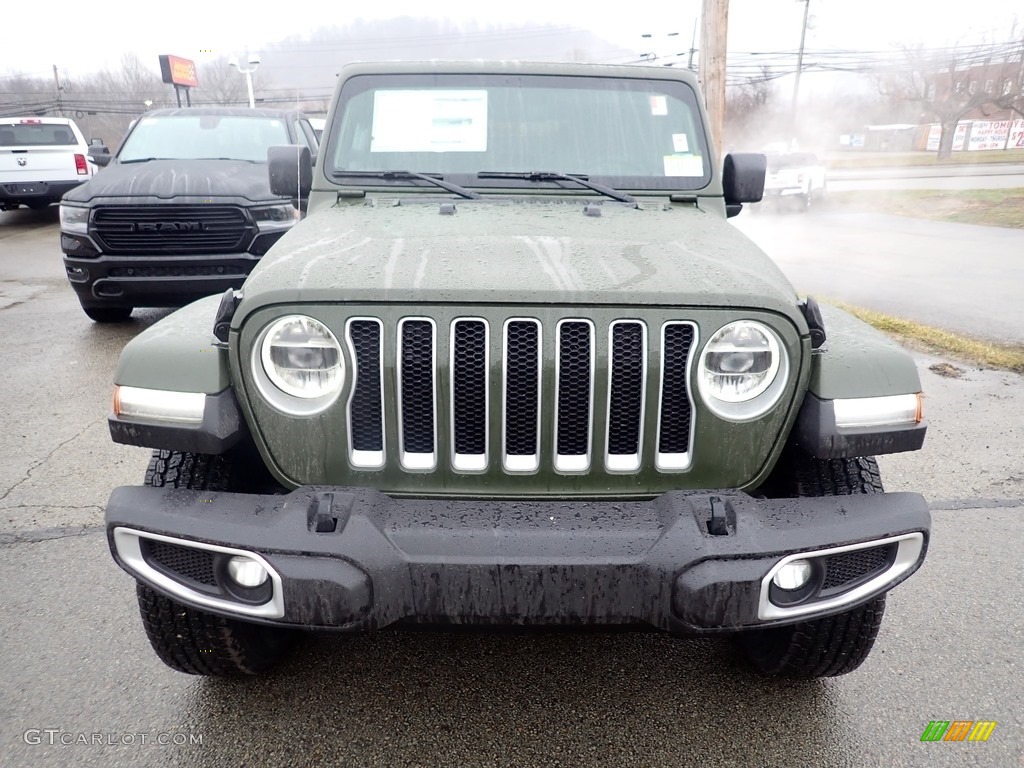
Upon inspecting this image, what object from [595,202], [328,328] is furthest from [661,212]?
[328,328]

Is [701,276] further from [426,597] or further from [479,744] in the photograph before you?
[479,744]

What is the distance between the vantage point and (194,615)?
2.28m

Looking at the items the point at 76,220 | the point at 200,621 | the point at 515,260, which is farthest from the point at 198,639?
the point at 76,220

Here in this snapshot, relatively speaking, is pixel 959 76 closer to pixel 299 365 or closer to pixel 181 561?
pixel 299 365

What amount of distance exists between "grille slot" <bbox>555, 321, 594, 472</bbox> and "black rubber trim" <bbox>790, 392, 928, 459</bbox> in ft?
1.85

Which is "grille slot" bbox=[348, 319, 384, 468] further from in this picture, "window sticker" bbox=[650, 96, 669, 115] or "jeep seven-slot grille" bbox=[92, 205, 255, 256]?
"jeep seven-slot grille" bbox=[92, 205, 255, 256]

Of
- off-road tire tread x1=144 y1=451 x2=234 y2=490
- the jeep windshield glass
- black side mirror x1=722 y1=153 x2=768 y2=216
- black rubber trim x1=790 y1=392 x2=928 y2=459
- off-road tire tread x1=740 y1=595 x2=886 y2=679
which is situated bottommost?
off-road tire tread x1=740 y1=595 x2=886 y2=679

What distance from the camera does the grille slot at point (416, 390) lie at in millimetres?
2002

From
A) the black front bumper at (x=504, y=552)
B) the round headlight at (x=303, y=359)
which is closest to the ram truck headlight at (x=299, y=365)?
the round headlight at (x=303, y=359)

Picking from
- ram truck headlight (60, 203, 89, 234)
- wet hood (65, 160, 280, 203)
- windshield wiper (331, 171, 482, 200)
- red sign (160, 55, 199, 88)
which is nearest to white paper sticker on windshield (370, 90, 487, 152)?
windshield wiper (331, 171, 482, 200)

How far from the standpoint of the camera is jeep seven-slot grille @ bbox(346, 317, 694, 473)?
2.00 metres

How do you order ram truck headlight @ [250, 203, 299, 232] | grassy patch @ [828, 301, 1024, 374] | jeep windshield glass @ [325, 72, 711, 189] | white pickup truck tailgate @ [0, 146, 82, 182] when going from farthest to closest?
white pickup truck tailgate @ [0, 146, 82, 182] → ram truck headlight @ [250, 203, 299, 232] → grassy patch @ [828, 301, 1024, 374] → jeep windshield glass @ [325, 72, 711, 189]

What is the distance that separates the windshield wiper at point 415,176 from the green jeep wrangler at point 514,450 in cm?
75

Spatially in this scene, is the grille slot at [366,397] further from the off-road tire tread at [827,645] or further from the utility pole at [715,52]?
the utility pole at [715,52]
